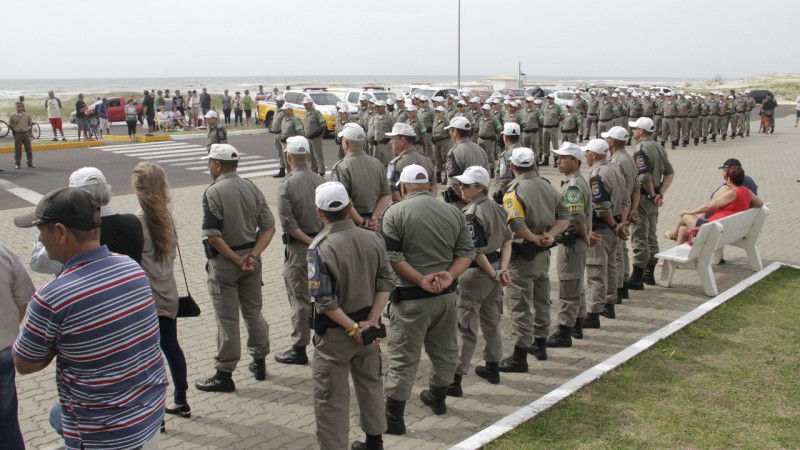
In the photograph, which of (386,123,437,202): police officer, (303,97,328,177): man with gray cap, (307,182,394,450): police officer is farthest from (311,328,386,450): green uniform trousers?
(303,97,328,177): man with gray cap

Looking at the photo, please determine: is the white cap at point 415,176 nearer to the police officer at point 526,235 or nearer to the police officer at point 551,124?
the police officer at point 526,235

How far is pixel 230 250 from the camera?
5480mm

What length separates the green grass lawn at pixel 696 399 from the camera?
4.80 metres

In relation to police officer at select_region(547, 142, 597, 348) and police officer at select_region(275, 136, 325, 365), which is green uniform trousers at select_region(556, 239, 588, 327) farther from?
police officer at select_region(275, 136, 325, 365)

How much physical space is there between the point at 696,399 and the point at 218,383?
13.0 feet

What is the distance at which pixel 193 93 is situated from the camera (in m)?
30.9

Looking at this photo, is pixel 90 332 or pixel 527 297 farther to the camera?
pixel 527 297

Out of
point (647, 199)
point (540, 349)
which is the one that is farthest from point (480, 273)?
point (647, 199)

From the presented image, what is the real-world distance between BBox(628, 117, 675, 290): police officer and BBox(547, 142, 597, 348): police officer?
2228 mm

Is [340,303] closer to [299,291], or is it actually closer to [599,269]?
[299,291]

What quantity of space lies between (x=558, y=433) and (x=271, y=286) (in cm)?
482

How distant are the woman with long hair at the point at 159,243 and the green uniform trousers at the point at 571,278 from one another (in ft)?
12.1

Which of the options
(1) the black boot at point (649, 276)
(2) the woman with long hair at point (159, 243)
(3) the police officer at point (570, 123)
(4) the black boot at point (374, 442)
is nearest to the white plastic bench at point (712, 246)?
(1) the black boot at point (649, 276)

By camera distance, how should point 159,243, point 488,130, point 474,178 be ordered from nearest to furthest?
1. point 159,243
2. point 474,178
3. point 488,130
